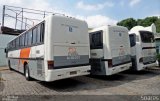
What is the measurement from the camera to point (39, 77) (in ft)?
27.3

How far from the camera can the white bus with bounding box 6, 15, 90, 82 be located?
24.8 feet

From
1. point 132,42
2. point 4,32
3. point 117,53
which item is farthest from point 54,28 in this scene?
point 4,32

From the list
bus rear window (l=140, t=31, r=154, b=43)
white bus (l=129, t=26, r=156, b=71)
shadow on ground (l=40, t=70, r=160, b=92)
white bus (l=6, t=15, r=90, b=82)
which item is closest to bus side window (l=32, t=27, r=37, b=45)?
A: white bus (l=6, t=15, r=90, b=82)

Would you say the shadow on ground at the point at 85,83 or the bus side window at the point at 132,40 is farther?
the bus side window at the point at 132,40

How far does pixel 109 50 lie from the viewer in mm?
9281

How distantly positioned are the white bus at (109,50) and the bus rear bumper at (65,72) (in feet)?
3.80

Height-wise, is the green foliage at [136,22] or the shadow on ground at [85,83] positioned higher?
the green foliage at [136,22]

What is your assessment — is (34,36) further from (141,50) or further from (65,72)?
(141,50)

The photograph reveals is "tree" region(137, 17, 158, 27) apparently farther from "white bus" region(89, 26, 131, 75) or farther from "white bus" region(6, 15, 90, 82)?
"white bus" region(6, 15, 90, 82)

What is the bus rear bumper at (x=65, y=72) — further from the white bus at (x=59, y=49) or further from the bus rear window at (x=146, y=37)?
the bus rear window at (x=146, y=37)

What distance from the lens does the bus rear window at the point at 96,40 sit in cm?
980

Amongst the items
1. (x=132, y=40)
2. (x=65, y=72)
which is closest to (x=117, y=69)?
(x=132, y=40)

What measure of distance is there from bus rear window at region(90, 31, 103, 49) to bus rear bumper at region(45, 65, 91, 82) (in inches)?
63.3

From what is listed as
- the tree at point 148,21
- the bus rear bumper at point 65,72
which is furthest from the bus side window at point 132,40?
the tree at point 148,21
